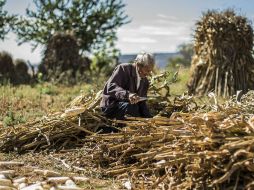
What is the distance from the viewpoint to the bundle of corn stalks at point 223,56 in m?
13.4

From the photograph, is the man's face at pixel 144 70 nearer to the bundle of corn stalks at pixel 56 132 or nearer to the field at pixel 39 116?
the bundle of corn stalks at pixel 56 132

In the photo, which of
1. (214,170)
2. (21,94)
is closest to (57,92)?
(21,94)

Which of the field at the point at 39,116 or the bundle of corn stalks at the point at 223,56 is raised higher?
the bundle of corn stalks at the point at 223,56

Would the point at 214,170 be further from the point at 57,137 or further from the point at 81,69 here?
the point at 81,69

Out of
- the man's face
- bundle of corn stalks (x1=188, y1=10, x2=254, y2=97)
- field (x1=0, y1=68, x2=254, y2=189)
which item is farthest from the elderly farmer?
bundle of corn stalks (x1=188, y1=10, x2=254, y2=97)

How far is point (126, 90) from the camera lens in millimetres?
7176

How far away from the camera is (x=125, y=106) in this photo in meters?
7.16

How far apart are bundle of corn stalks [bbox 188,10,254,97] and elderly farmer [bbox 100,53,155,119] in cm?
625

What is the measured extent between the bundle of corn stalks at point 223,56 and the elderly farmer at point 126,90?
625cm

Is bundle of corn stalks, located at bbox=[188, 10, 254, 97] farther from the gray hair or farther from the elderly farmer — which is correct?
the gray hair

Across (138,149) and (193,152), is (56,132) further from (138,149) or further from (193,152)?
(193,152)

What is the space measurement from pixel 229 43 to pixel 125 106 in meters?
7.09

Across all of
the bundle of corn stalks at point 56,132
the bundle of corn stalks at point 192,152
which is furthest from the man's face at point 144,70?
Answer: the bundle of corn stalks at point 192,152

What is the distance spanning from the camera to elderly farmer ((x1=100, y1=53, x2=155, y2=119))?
7.10m
